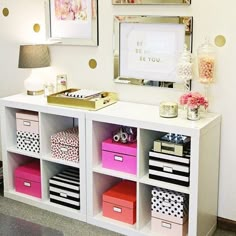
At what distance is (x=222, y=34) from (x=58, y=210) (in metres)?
1.57

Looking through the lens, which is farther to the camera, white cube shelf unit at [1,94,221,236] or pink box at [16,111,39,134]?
pink box at [16,111,39,134]

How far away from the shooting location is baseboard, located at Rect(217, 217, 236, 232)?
2.74m

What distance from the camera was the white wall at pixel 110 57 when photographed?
257cm

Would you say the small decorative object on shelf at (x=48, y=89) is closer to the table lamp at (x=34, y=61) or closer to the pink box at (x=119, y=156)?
the table lamp at (x=34, y=61)

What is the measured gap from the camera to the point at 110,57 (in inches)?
117

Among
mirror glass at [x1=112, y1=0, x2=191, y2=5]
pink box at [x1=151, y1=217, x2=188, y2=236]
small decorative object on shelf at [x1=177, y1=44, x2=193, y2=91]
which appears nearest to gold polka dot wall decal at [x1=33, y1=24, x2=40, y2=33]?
mirror glass at [x1=112, y1=0, x2=191, y2=5]

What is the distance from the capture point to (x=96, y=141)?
278cm

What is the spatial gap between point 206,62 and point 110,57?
717mm

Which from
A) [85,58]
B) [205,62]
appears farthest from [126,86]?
[205,62]

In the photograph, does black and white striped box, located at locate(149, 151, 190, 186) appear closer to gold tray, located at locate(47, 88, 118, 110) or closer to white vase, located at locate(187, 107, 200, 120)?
white vase, located at locate(187, 107, 200, 120)

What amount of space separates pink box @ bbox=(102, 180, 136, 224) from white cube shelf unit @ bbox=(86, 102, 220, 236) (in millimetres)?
42

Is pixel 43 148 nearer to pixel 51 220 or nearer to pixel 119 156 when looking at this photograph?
pixel 51 220

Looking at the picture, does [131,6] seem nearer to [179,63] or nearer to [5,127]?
[179,63]

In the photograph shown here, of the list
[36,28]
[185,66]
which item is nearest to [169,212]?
[185,66]
